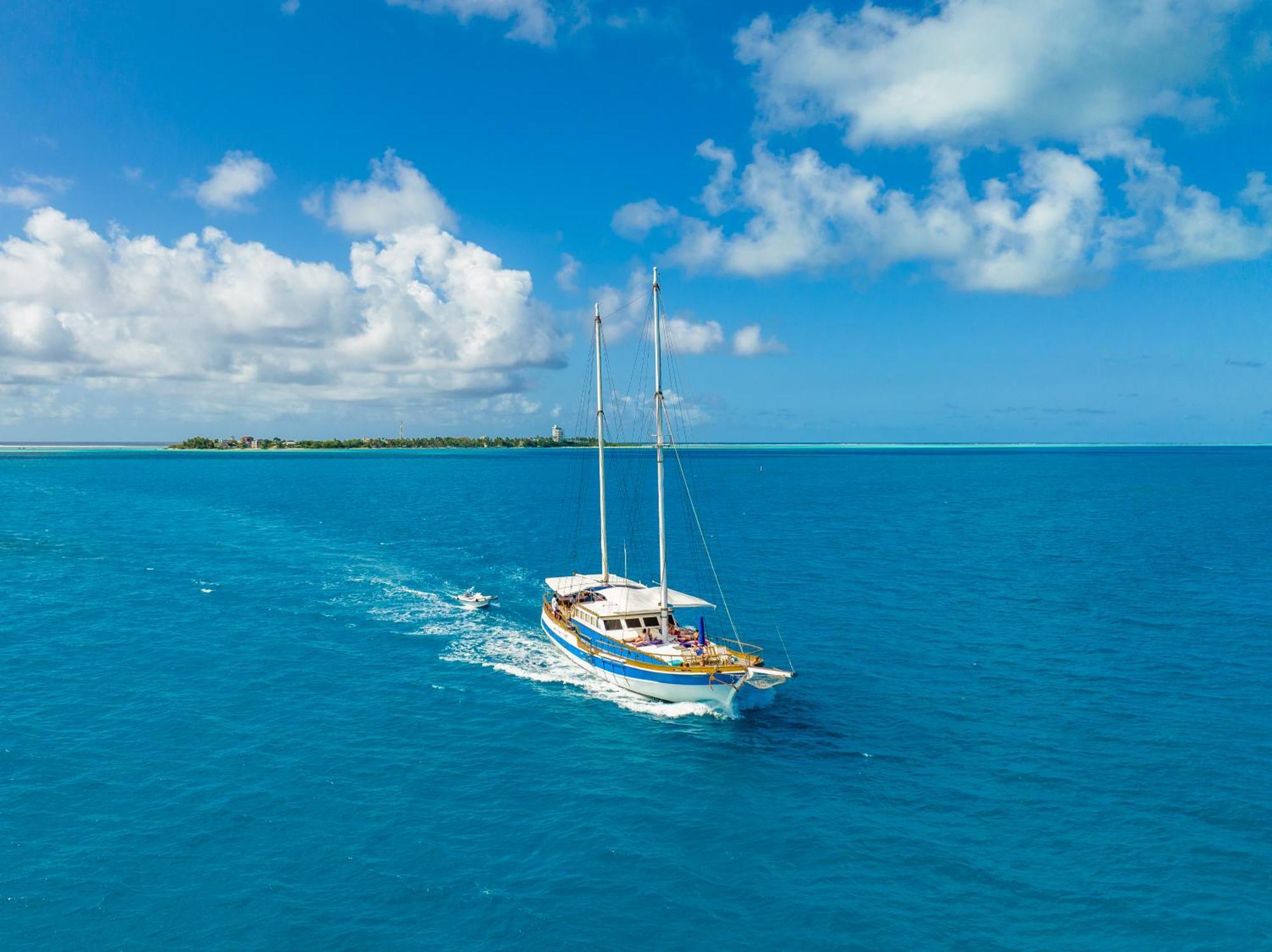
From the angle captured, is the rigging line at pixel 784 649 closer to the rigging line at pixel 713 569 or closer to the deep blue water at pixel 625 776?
the deep blue water at pixel 625 776

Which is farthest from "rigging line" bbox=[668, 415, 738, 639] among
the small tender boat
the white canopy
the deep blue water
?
the small tender boat

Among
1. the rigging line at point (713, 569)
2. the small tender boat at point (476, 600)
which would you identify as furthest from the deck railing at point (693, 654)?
the small tender boat at point (476, 600)

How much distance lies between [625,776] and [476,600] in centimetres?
4240

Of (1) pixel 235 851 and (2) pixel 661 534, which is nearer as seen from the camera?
(1) pixel 235 851

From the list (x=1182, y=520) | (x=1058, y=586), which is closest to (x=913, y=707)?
(x=1058, y=586)

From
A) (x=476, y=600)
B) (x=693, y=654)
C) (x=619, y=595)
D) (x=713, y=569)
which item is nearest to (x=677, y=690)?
(x=693, y=654)

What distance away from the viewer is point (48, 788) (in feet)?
128

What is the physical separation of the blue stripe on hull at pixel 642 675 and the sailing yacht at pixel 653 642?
55 mm

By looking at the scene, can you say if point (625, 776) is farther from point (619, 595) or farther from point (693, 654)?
point (619, 595)

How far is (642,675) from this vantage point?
53188mm

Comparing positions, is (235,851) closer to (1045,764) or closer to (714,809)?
(714,809)

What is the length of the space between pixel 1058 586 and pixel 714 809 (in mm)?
69332

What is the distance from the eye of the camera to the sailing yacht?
1984 inches

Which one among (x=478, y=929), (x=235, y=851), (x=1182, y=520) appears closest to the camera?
(x=478, y=929)
